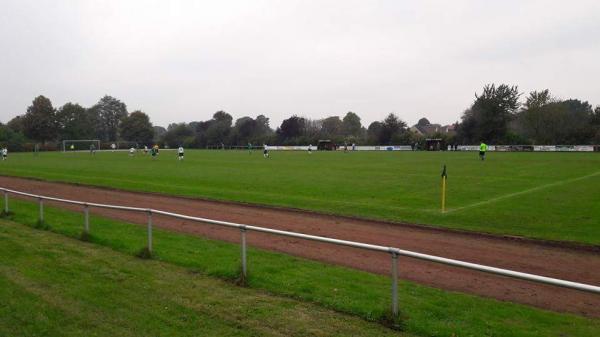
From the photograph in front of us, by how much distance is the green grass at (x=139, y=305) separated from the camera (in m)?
5.79

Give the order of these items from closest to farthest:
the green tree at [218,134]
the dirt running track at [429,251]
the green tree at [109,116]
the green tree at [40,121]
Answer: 1. the dirt running track at [429,251]
2. the green tree at [40,121]
3. the green tree at [218,134]
4. the green tree at [109,116]

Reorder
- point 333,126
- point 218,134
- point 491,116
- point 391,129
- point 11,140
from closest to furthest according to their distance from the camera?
point 491,116 → point 391,129 → point 11,140 → point 218,134 → point 333,126

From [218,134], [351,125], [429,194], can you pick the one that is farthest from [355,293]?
[351,125]

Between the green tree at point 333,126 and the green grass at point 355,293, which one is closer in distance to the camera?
the green grass at point 355,293

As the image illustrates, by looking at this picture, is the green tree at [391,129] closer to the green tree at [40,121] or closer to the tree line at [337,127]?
the tree line at [337,127]

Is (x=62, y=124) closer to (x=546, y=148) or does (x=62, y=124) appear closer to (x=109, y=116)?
(x=109, y=116)

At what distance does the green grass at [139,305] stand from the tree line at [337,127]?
2949 inches

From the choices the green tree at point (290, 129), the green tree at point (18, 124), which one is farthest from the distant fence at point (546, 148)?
the green tree at point (18, 124)

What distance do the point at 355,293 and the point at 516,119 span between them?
87.5m

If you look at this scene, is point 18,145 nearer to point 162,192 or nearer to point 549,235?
point 162,192

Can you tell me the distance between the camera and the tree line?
79.1 m

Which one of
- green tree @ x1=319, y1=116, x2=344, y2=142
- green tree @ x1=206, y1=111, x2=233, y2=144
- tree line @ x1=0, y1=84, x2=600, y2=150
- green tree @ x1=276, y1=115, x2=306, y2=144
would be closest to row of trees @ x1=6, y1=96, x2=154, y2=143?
tree line @ x1=0, y1=84, x2=600, y2=150

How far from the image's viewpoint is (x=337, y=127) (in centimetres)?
12638

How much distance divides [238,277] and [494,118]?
8125cm
